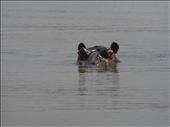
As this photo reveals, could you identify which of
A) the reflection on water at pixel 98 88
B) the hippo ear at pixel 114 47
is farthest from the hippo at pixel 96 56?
the reflection on water at pixel 98 88

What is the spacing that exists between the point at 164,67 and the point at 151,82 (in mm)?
2802

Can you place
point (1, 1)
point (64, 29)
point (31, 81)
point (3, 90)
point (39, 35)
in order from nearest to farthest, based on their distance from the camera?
point (3, 90) < point (31, 81) < point (39, 35) < point (64, 29) < point (1, 1)

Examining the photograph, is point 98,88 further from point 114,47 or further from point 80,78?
point 114,47

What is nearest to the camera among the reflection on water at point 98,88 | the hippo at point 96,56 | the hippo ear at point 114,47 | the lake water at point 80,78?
the lake water at point 80,78

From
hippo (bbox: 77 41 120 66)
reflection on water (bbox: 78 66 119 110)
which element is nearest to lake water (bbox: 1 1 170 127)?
reflection on water (bbox: 78 66 119 110)

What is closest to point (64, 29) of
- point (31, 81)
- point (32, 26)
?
point (32, 26)

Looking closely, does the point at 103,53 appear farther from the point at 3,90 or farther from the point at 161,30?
the point at 161,30

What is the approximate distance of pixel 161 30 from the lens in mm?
33156

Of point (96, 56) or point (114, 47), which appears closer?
point (96, 56)

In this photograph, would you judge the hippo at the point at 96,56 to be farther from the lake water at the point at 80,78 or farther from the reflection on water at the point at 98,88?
the reflection on water at the point at 98,88

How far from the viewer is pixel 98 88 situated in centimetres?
1905

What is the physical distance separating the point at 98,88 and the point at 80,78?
1.80m

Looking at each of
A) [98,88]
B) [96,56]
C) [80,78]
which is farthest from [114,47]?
[98,88]

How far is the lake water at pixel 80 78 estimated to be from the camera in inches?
621
